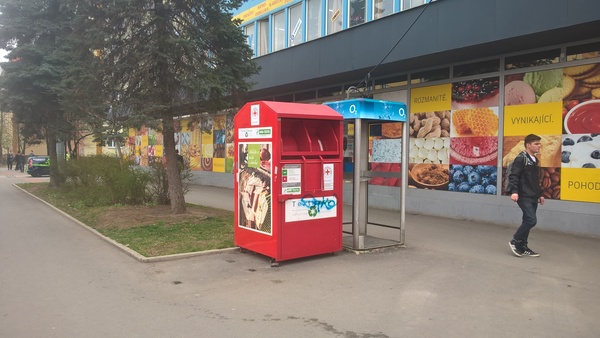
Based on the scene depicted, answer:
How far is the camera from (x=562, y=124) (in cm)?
957

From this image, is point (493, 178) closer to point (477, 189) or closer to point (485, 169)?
point (485, 169)

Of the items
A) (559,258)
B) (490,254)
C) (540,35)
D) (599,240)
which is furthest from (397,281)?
(540,35)

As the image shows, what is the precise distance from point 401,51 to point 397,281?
724cm

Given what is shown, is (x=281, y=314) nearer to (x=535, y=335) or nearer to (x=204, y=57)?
(x=535, y=335)

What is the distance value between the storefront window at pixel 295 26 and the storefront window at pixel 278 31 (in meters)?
0.65

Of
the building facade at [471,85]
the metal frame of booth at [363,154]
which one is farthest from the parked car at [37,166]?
the metal frame of booth at [363,154]

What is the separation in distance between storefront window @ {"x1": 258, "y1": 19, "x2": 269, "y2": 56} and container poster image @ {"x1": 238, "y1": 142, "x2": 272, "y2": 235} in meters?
12.2

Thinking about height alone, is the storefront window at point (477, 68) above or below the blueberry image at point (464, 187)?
above

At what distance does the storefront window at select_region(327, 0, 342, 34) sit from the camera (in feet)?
46.4

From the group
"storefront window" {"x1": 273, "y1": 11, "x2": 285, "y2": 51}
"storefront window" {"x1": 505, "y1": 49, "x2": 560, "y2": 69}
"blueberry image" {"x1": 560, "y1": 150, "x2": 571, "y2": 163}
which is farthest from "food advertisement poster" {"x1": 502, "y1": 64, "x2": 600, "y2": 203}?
"storefront window" {"x1": 273, "y1": 11, "x2": 285, "y2": 51}

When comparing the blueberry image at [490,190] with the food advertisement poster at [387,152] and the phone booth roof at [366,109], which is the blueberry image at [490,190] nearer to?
A: the food advertisement poster at [387,152]

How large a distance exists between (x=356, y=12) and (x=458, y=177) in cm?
583

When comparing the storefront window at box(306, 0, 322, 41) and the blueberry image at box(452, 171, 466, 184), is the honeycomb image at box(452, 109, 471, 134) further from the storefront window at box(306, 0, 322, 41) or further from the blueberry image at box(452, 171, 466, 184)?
the storefront window at box(306, 0, 322, 41)

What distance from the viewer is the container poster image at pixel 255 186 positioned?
6629mm
